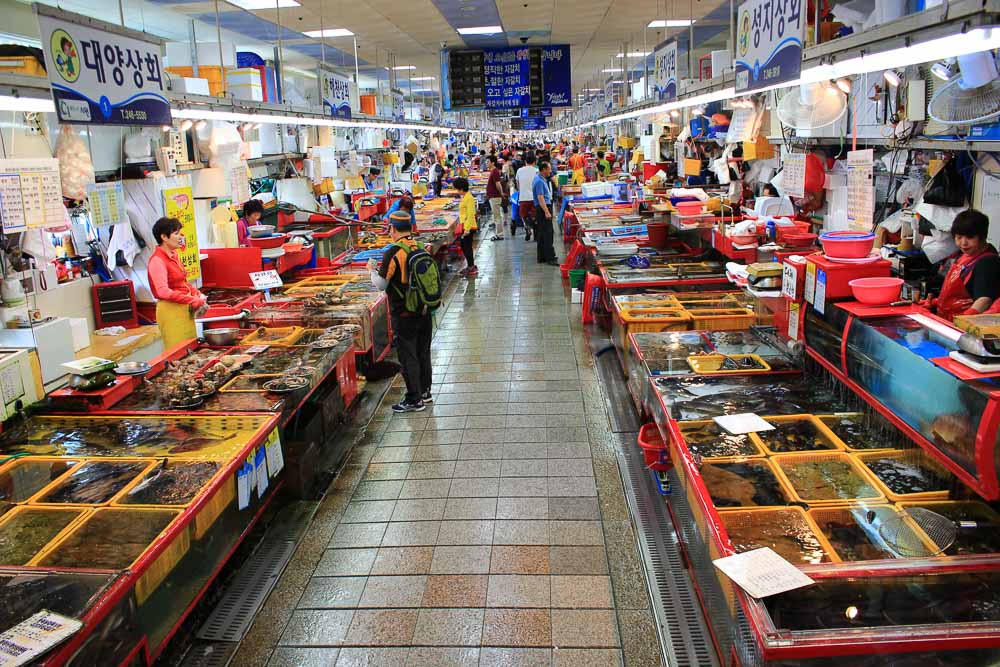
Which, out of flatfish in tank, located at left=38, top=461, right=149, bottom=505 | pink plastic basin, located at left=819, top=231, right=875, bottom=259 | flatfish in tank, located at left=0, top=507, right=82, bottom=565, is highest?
pink plastic basin, located at left=819, top=231, right=875, bottom=259

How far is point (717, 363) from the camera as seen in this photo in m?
5.42

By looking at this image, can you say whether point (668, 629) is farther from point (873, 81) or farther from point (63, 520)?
point (873, 81)

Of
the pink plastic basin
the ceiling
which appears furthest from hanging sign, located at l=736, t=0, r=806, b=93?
the ceiling

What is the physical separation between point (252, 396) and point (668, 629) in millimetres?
2987

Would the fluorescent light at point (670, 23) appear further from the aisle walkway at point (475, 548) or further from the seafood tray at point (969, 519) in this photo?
the seafood tray at point (969, 519)

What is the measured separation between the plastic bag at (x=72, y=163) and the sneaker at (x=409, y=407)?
11.3 feet

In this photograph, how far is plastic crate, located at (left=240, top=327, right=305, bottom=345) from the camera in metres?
6.39

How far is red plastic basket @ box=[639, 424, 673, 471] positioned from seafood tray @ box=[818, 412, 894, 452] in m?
1.20

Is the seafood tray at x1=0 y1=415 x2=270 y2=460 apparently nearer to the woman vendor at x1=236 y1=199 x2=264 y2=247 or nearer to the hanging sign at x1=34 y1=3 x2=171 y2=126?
the hanging sign at x1=34 y1=3 x2=171 y2=126

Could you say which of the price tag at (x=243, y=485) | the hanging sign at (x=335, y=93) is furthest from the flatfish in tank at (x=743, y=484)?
the hanging sign at (x=335, y=93)

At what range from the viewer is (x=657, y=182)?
14625 millimetres

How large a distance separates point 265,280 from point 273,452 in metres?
3.94

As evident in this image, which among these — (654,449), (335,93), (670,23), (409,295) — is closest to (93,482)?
(654,449)

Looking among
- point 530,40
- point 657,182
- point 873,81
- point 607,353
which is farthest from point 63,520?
point 530,40
